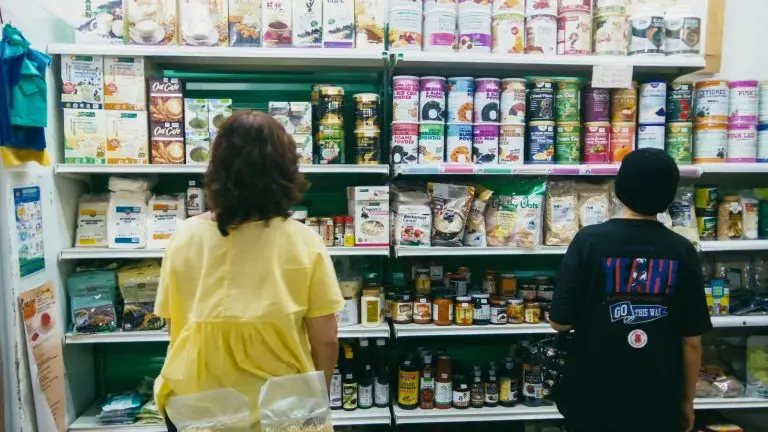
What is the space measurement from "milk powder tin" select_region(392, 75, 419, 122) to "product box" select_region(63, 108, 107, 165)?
54.9 inches

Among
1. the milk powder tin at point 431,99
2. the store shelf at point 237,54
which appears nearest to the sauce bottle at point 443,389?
the milk powder tin at point 431,99

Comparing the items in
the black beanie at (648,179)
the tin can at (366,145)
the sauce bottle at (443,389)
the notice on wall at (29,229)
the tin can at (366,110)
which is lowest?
the sauce bottle at (443,389)

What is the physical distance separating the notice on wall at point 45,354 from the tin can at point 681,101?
10.4 ft

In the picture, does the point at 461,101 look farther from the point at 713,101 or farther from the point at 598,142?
the point at 713,101

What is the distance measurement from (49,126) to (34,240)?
544 mm

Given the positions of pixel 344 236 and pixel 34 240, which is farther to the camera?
pixel 344 236

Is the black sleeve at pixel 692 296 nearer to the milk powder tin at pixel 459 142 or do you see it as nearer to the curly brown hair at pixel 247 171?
the milk powder tin at pixel 459 142

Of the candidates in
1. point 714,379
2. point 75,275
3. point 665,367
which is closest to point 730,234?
point 714,379

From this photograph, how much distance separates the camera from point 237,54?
103 inches

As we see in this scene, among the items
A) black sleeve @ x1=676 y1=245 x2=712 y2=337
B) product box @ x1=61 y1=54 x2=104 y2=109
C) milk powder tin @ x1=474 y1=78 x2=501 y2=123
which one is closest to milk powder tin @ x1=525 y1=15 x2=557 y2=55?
milk powder tin @ x1=474 y1=78 x2=501 y2=123

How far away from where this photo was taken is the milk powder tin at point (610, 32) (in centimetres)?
280

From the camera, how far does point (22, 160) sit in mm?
2262

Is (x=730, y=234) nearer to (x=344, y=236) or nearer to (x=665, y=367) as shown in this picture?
(x=665, y=367)

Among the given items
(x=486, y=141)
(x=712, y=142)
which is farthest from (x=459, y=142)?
(x=712, y=142)
